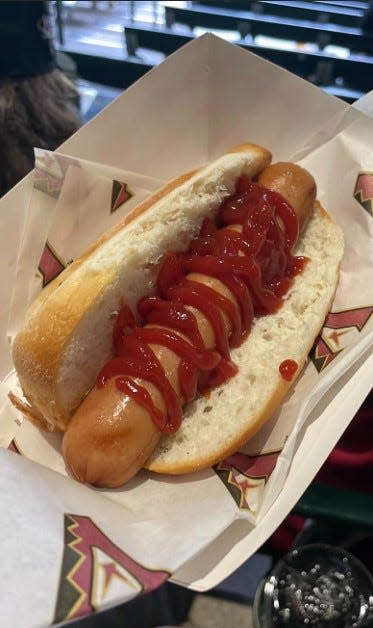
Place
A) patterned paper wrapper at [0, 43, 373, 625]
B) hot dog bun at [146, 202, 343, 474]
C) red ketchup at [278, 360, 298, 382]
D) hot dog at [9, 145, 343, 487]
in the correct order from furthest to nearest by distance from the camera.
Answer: red ketchup at [278, 360, 298, 382], hot dog bun at [146, 202, 343, 474], hot dog at [9, 145, 343, 487], patterned paper wrapper at [0, 43, 373, 625]

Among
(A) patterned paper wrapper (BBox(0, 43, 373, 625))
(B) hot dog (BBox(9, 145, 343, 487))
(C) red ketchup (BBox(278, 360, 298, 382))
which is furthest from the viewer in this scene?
(C) red ketchup (BBox(278, 360, 298, 382))

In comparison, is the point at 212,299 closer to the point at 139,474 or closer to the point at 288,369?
the point at 288,369

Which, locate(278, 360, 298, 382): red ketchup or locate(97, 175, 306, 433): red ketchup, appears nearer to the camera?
locate(97, 175, 306, 433): red ketchup

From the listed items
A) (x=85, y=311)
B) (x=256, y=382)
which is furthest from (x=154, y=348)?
(x=256, y=382)

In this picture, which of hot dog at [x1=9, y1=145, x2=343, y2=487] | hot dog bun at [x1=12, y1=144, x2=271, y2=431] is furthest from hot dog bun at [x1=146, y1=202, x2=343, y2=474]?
hot dog bun at [x1=12, y1=144, x2=271, y2=431]

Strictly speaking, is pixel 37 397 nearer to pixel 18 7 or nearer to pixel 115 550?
pixel 115 550

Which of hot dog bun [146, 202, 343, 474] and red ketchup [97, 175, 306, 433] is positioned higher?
red ketchup [97, 175, 306, 433]

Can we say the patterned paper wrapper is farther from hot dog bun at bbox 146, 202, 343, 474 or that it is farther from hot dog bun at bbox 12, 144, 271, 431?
hot dog bun at bbox 12, 144, 271, 431
